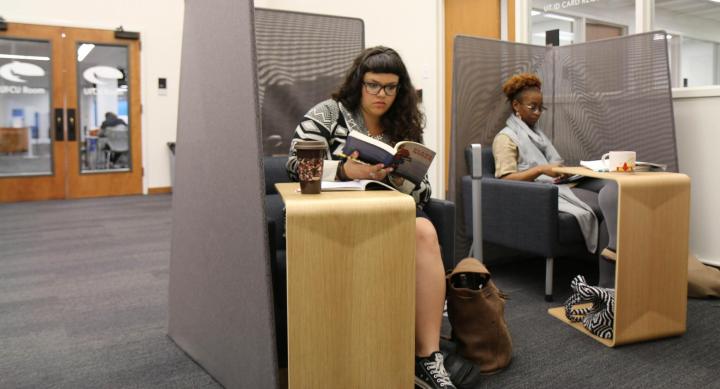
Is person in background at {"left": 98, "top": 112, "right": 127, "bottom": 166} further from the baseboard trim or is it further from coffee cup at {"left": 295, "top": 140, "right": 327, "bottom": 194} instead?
coffee cup at {"left": 295, "top": 140, "right": 327, "bottom": 194}

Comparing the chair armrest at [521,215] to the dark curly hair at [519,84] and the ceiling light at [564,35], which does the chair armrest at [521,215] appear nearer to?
the dark curly hair at [519,84]

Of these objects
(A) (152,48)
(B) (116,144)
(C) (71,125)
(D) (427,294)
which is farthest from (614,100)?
(C) (71,125)

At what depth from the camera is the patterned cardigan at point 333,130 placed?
186 cm

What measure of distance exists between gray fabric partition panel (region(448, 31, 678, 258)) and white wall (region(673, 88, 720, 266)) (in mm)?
271

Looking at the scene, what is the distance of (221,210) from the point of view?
157cm

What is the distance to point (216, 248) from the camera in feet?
5.29

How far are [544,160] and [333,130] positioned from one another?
126cm

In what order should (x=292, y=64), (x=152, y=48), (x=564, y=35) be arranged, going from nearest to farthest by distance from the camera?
(x=292, y=64)
(x=564, y=35)
(x=152, y=48)

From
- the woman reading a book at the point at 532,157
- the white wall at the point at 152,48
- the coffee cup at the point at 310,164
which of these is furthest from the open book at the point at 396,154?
the white wall at the point at 152,48

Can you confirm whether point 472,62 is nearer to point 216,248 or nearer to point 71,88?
point 216,248

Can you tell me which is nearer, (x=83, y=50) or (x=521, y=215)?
(x=521, y=215)

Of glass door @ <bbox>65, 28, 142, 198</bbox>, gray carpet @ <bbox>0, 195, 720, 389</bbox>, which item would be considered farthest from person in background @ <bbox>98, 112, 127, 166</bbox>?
gray carpet @ <bbox>0, 195, 720, 389</bbox>

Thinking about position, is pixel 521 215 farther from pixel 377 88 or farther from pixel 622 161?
pixel 377 88

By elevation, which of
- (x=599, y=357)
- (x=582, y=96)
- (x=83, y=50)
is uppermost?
(x=83, y=50)
